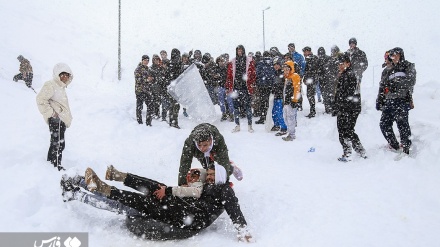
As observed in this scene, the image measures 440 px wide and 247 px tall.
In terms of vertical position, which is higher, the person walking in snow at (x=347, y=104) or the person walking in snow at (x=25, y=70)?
the person walking in snow at (x=25, y=70)

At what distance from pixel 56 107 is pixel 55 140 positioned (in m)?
0.53

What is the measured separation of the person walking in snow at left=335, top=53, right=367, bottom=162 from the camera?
620cm

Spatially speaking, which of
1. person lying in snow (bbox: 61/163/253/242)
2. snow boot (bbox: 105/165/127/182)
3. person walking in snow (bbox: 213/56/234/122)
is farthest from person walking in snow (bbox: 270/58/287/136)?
snow boot (bbox: 105/165/127/182)

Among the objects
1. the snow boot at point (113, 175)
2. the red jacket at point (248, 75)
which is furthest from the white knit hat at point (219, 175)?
the red jacket at point (248, 75)

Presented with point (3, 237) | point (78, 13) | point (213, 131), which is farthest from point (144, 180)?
point (78, 13)

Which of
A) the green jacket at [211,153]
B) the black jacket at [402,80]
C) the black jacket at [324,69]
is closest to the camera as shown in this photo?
the green jacket at [211,153]

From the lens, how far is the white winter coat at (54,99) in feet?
17.3

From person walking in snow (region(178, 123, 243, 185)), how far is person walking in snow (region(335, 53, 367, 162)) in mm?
2719

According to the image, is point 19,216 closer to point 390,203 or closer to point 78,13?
point 390,203

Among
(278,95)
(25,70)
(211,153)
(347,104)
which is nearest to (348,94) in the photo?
(347,104)

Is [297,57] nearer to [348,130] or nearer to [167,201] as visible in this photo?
[348,130]

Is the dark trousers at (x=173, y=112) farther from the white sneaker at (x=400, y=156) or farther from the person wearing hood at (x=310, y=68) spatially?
the white sneaker at (x=400, y=156)

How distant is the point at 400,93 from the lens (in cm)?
586

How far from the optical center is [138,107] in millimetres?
9734
